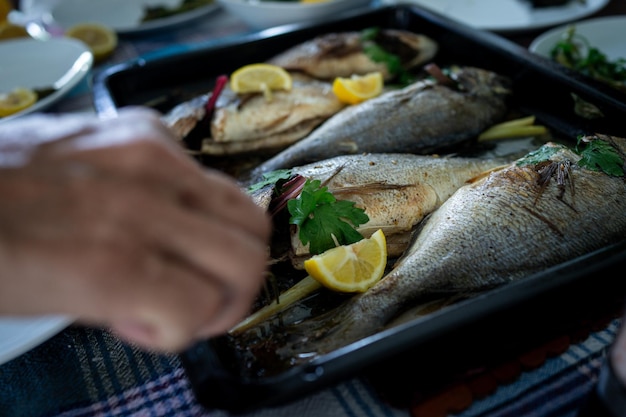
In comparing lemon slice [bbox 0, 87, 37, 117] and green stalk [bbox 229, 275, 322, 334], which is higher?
lemon slice [bbox 0, 87, 37, 117]

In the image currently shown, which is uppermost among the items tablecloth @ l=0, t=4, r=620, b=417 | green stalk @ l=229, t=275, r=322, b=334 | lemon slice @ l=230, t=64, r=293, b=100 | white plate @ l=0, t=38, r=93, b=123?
white plate @ l=0, t=38, r=93, b=123

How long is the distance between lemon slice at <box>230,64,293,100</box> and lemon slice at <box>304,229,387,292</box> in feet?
3.45

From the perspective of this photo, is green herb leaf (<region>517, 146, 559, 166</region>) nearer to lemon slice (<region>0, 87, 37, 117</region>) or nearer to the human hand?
the human hand

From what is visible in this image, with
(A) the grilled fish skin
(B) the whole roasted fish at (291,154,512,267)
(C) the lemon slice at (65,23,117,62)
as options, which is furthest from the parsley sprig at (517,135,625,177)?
(C) the lemon slice at (65,23,117,62)

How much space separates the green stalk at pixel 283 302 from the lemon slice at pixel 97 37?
7.64ft

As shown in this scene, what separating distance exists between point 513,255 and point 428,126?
844 millimetres

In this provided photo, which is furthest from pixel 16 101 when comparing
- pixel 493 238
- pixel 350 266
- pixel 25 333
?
→ pixel 493 238

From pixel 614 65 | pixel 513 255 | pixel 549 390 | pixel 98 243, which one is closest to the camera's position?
pixel 98 243

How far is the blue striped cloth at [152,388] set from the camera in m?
1.16

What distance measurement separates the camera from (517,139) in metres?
2.06


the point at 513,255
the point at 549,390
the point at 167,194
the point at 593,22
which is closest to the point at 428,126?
the point at 513,255

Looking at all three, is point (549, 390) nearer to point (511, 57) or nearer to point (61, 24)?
point (511, 57)

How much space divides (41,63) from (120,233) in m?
2.64

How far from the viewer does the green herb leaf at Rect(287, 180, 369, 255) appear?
144 centimetres
